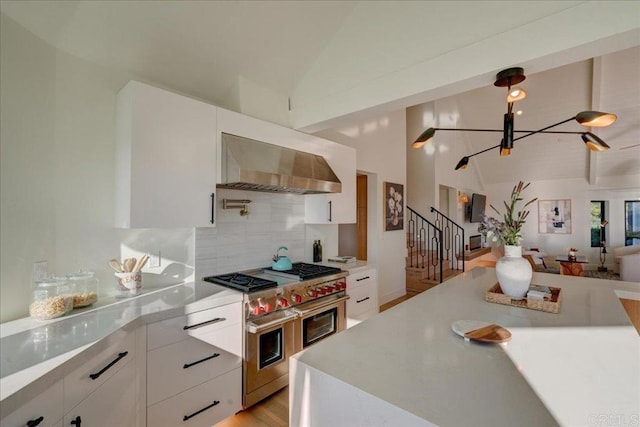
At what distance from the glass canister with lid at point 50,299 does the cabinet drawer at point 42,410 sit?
662mm

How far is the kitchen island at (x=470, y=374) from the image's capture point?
84cm

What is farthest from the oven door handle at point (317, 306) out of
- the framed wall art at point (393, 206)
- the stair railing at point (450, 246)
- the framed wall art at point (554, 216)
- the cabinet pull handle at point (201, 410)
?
the framed wall art at point (554, 216)

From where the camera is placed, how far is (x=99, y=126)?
2086 mm

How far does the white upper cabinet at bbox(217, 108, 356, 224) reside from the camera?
255 cm

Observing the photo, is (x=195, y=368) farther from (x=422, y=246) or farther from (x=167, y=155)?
(x=422, y=246)

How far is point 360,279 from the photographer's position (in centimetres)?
327

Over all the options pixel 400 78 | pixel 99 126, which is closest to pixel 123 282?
pixel 99 126

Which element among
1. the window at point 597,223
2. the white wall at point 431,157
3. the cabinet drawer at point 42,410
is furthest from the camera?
the window at point 597,223

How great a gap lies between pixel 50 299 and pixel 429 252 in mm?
6777

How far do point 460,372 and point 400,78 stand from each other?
80.1 inches

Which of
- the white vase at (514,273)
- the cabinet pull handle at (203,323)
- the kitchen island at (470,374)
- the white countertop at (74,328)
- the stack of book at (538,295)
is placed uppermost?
the white vase at (514,273)

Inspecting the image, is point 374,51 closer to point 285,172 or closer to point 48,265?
point 285,172

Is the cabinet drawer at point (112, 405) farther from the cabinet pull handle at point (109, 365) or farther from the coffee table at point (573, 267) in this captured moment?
the coffee table at point (573, 267)

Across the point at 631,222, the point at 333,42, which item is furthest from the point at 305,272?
the point at 631,222
